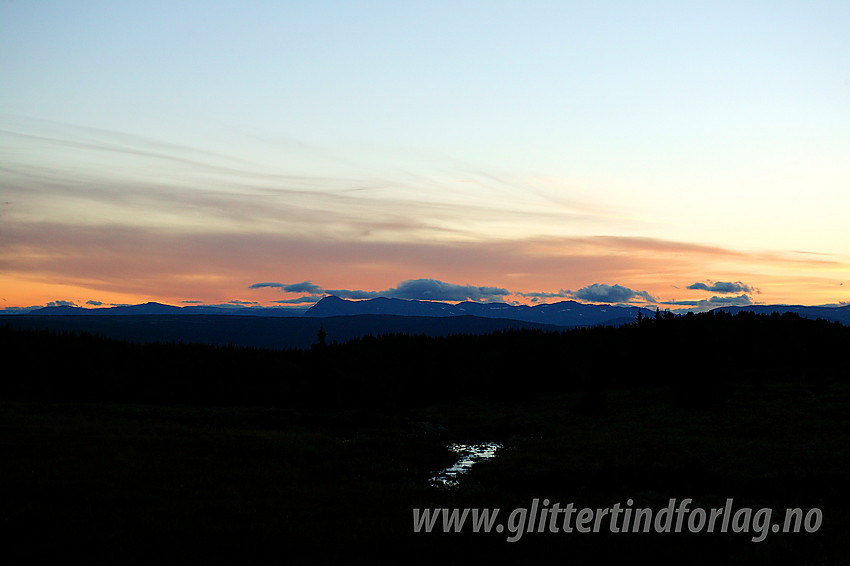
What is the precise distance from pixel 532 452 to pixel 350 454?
1198 cm

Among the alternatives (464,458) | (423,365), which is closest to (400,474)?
(464,458)

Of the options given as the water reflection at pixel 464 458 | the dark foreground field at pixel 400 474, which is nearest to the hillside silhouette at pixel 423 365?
the dark foreground field at pixel 400 474

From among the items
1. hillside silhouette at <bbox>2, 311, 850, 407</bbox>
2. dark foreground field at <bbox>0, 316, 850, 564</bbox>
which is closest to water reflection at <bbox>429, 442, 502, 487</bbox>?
dark foreground field at <bbox>0, 316, 850, 564</bbox>

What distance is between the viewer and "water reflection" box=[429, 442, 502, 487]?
29.5 meters

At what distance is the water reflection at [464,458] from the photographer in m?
29.5

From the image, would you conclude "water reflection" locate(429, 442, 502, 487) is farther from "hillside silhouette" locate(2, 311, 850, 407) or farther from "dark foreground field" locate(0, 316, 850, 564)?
"hillside silhouette" locate(2, 311, 850, 407)

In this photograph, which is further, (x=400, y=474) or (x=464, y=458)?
(x=464, y=458)

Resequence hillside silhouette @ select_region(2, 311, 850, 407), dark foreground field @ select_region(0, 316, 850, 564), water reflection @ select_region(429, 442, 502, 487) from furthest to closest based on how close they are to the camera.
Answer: hillside silhouette @ select_region(2, 311, 850, 407) < water reflection @ select_region(429, 442, 502, 487) < dark foreground field @ select_region(0, 316, 850, 564)

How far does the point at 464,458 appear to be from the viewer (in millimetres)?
38906

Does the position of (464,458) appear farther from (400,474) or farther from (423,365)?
(423,365)

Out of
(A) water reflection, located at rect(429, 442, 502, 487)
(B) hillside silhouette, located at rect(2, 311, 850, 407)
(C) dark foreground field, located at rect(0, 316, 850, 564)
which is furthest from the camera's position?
(B) hillside silhouette, located at rect(2, 311, 850, 407)

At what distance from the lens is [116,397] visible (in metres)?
124

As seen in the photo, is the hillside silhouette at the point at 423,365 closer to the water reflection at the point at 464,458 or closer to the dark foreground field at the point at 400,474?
the dark foreground field at the point at 400,474

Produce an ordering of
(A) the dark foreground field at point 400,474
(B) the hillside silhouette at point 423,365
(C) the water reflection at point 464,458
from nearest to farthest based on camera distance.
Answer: (A) the dark foreground field at point 400,474 < (C) the water reflection at point 464,458 < (B) the hillside silhouette at point 423,365
